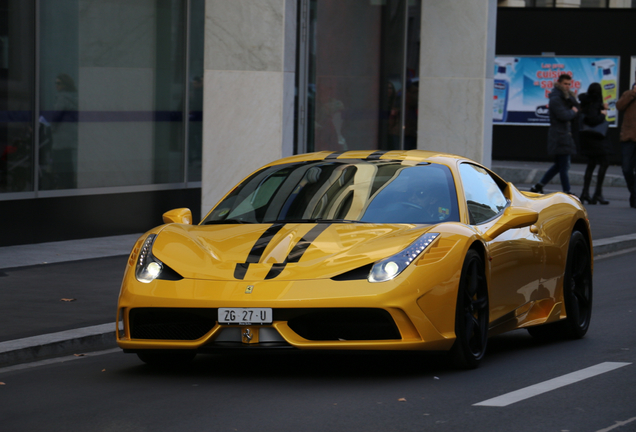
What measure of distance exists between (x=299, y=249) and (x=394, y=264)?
1.81 feet

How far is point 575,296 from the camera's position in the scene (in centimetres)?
Result: 805

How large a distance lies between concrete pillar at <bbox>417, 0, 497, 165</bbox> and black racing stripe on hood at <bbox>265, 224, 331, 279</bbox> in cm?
1046

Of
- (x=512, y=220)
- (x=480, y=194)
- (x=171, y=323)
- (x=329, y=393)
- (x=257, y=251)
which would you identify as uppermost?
(x=480, y=194)

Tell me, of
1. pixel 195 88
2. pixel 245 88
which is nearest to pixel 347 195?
pixel 245 88

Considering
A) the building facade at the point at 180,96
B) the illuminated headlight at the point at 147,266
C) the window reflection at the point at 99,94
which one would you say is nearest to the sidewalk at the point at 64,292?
the building facade at the point at 180,96

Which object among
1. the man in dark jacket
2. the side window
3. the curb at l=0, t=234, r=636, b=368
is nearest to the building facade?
the man in dark jacket

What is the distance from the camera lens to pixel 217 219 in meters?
7.15

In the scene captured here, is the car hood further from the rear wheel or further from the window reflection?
the window reflection

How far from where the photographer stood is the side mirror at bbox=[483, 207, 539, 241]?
696cm

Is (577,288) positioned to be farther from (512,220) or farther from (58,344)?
(58,344)

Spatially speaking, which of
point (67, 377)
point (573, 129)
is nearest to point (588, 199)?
point (573, 129)

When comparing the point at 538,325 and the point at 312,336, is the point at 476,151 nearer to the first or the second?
the point at 538,325

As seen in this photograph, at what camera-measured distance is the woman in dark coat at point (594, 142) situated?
64.5ft

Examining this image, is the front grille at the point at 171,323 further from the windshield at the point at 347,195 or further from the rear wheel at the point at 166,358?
the windshield at the point at 347,195
